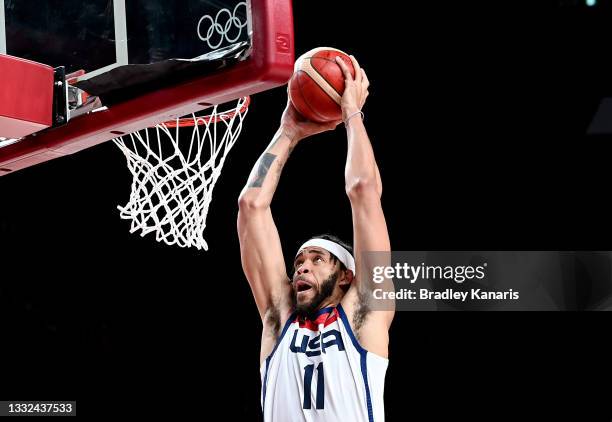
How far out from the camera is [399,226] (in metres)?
5.53

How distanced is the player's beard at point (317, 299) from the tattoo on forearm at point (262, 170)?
1.52ft

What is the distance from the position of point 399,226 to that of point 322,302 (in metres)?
2.24

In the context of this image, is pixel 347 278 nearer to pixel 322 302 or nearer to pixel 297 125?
pixel 322 302

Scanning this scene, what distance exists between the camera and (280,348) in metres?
3.30

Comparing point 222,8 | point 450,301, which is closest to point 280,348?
point 222,8

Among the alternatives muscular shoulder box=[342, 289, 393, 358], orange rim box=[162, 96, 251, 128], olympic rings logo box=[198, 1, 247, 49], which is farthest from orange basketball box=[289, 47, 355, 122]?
muscular shoulder box=[342, 289, 393, 358]

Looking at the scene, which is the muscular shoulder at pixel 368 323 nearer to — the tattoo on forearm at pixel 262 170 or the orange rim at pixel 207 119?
the tattoo on forearm at pixel 262 170

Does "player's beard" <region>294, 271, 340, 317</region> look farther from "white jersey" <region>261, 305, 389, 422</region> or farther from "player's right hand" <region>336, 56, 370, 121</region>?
"player's right hand" <region>336, 56, 370, 121</region>

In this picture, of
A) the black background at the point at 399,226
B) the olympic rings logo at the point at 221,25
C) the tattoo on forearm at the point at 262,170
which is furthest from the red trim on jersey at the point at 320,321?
the black background at the point at 399,226

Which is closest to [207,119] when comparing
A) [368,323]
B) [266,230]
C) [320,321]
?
[266,230]

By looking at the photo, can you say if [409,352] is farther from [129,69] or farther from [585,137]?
[129,69]

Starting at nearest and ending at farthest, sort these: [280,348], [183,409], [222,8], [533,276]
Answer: [222,8] < [280,348] < [533,276] < [183,409]

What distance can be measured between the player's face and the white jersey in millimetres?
59

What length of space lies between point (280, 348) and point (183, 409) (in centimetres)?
295
